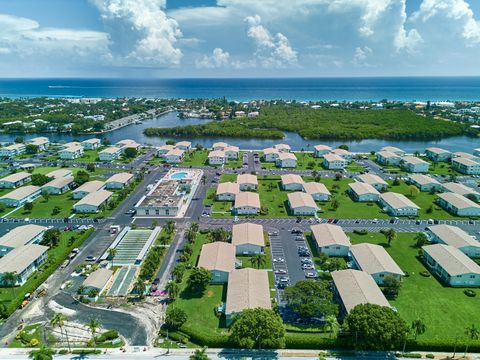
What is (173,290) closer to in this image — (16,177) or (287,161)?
(16,177)

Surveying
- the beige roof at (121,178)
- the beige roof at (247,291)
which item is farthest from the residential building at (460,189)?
the beige roof at (121,178)

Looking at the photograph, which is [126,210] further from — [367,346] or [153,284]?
[367,346]

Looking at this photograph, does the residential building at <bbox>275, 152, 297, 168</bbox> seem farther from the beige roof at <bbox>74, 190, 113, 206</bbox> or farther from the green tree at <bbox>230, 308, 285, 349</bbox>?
the green tree at <bbox>230, 308, 285, 349</bbox>

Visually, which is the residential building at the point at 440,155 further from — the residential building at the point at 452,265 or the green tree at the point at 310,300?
the green tree at the point at 310,300

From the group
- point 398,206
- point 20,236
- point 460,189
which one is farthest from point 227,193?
point 460,189

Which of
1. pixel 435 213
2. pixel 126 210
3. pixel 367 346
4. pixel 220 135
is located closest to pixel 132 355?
pixel 367 346

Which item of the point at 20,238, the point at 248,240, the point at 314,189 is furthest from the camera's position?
the point at 314,189

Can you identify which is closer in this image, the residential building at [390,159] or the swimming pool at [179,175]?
the swimming pool at [179,175]
